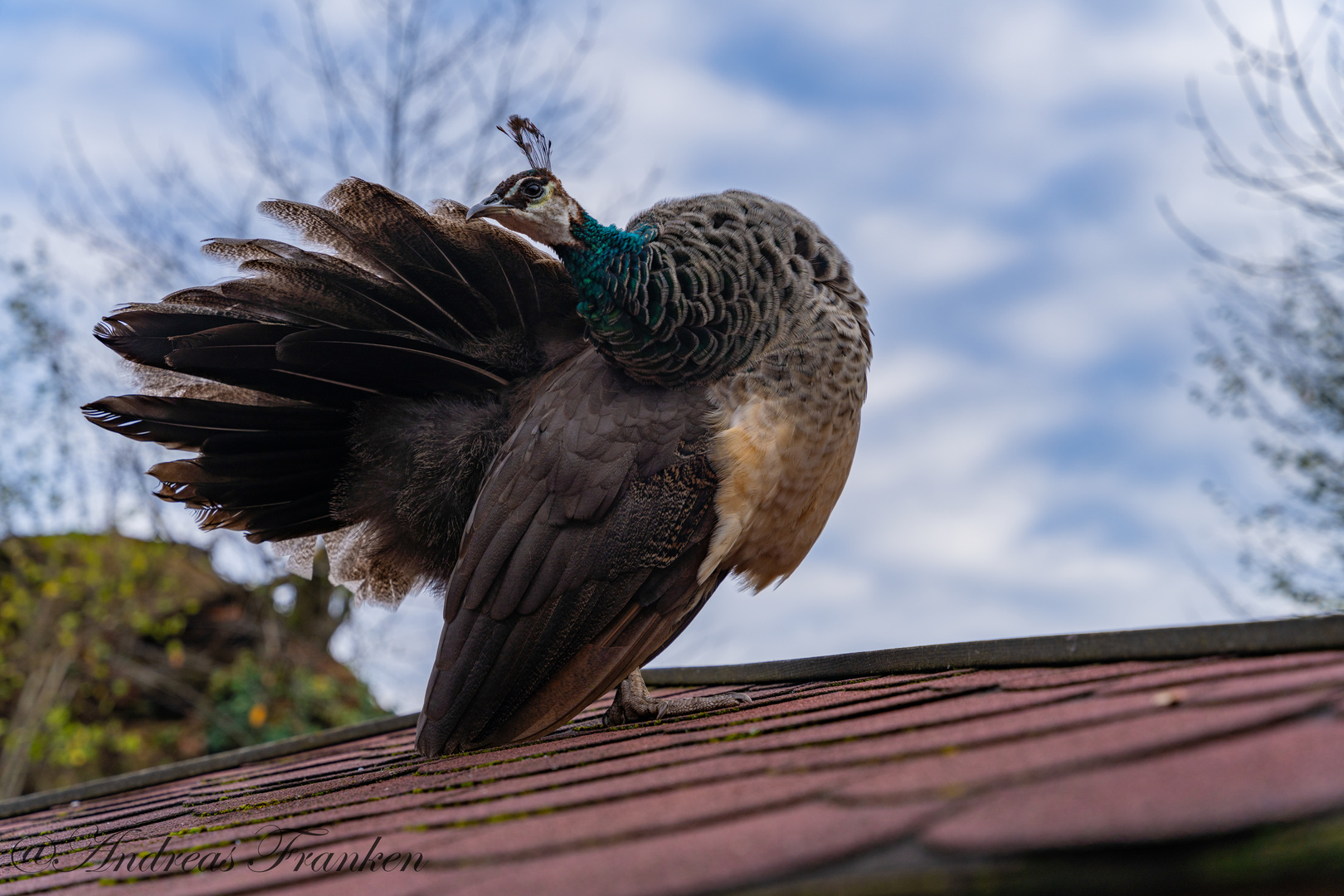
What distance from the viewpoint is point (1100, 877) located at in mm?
852

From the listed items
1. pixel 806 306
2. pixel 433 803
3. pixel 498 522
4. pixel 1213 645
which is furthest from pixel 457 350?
pixel 1213 645

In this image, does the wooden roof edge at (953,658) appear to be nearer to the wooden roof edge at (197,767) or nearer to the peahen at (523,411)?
the wooden roof edge at (197,767)

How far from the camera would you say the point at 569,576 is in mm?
2611

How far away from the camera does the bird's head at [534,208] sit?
9.40 ft

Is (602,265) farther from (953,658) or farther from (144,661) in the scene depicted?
(144,661)

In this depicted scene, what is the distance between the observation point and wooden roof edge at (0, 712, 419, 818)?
4133 millimetres

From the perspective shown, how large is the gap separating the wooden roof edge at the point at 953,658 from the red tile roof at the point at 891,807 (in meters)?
0.04

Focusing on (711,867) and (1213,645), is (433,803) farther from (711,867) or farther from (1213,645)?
(1213,645)

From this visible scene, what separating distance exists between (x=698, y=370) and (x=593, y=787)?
1.48 m
